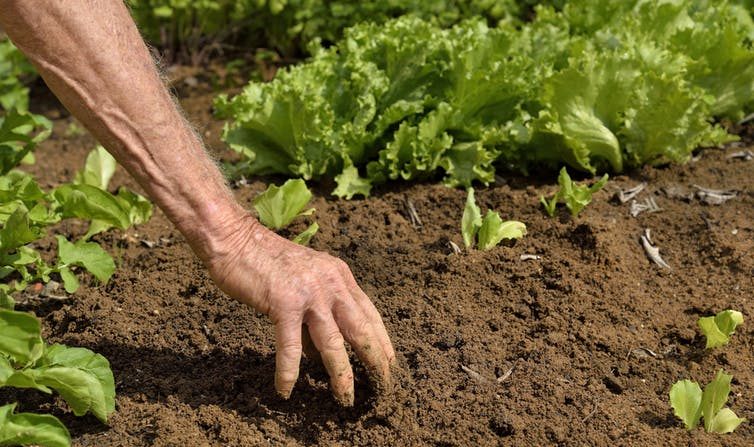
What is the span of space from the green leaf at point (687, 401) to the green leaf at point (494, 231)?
43.1 inches

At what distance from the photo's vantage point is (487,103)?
197 inches

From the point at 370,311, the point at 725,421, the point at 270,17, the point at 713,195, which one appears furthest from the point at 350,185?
the point at 270,17

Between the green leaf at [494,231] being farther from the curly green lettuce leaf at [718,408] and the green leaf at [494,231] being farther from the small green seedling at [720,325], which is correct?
the curly green lettuce leaf at [718,408]

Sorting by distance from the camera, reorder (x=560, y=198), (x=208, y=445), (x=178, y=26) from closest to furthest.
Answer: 1. (x=208, y=445)
2. (x=560, y=198)
3. (x=178, y=26)

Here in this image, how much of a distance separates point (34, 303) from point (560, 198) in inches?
91.9

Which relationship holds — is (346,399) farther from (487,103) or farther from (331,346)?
(487,103)

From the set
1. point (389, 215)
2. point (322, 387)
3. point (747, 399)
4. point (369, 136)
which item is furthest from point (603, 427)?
point (369, 136)

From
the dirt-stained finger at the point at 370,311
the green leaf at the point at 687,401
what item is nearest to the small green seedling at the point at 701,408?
the green leaf at the point at 687,401

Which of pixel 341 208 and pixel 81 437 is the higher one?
pixel 81 437

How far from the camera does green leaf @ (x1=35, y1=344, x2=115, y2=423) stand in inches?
121

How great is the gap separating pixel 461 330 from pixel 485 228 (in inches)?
22.9

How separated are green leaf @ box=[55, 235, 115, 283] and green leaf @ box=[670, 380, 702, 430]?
6.96ft

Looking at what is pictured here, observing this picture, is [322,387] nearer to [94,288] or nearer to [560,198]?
[94,288]

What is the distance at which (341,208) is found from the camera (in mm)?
4754
